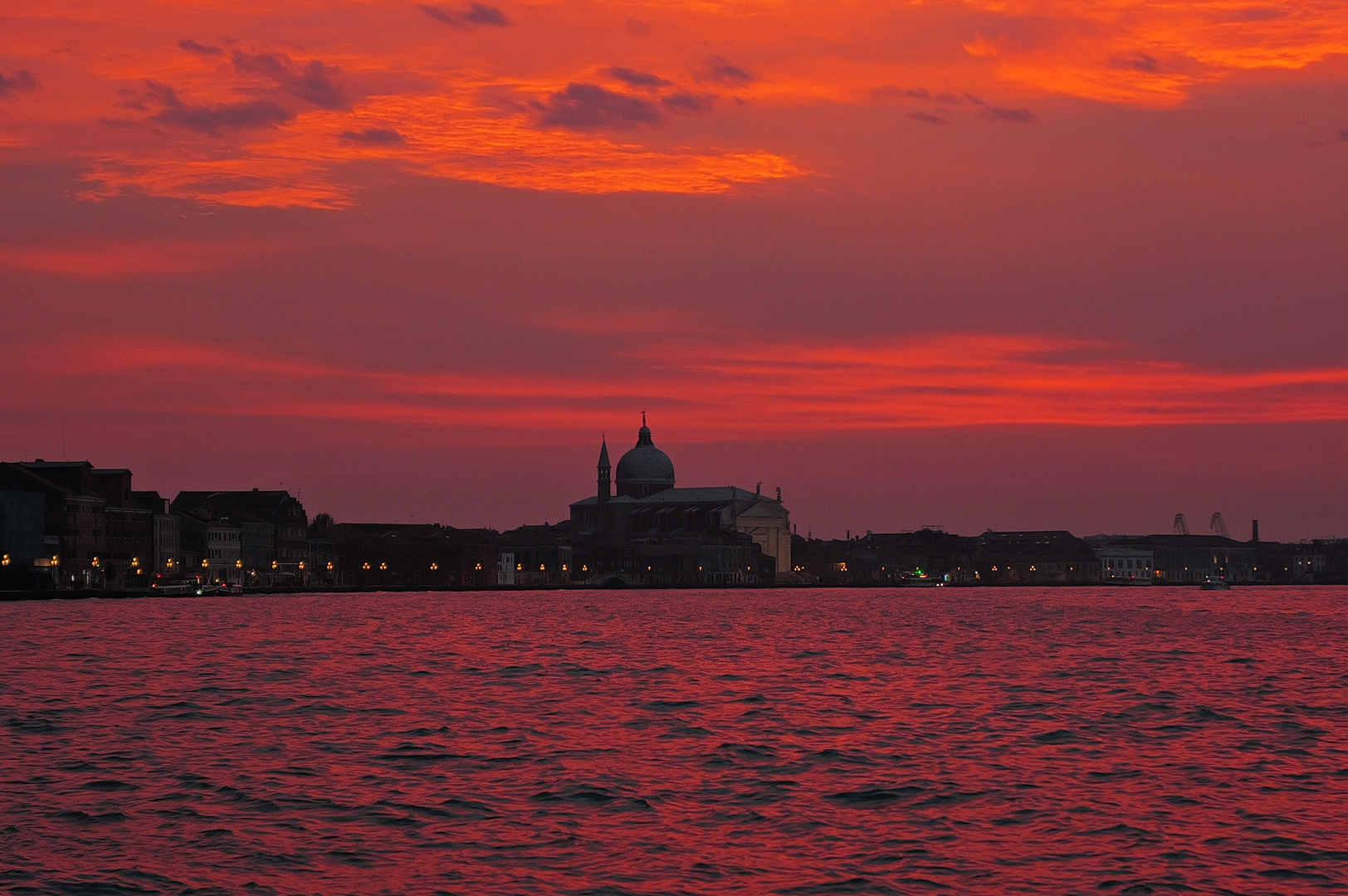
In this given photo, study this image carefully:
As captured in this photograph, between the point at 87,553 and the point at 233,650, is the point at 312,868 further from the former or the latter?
the point at 87,553

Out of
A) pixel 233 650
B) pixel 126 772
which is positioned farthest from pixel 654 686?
pixel 233 650

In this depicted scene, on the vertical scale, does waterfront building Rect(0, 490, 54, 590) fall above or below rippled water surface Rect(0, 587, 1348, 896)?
above

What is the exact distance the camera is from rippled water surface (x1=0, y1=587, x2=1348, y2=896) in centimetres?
2006

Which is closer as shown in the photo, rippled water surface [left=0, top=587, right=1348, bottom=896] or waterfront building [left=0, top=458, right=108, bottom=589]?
rippled water surface [left=0, top=587, right=1348, bottom=896]

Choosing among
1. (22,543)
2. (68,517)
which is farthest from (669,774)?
(68,517)

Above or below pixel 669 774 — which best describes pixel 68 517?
above

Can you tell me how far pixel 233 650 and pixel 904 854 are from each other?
1944 inches

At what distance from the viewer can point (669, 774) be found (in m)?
28.0

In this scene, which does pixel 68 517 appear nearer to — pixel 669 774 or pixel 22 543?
pixel 22 543

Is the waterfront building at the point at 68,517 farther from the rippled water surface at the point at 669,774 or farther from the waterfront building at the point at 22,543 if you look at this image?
the rippled water surface at the point at 669,774

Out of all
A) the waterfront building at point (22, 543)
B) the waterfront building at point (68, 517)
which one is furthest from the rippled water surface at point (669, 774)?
the waterfront building at point (68, 517)

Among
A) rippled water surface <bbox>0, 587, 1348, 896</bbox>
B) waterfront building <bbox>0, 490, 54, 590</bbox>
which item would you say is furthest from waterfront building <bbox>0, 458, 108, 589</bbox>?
rippled water surface <bbox>0, 587, 1348, 896</bbox>

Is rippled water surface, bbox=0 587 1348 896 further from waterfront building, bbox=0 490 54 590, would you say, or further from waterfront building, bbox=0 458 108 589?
waterfront building, bbox=0 458 108 589

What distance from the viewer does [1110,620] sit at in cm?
11138
